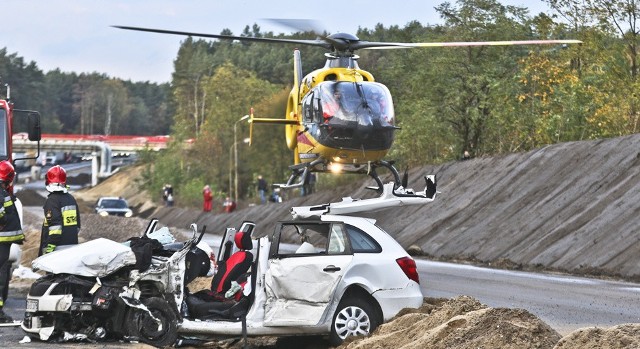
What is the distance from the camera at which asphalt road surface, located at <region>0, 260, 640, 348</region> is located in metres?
16.5

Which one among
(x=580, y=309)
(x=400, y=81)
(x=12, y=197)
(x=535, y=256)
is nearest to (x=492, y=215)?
(x=535, y=256)

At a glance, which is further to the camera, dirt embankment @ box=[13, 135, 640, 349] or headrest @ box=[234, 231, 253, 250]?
dirt embankment @ box=[13, 135, 640, 349]

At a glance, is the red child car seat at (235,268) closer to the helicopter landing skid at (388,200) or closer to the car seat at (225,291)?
the car seat at (225,291)

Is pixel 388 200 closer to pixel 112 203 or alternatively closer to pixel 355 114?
pixel 355 114

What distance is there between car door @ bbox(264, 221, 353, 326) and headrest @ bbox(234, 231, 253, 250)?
1.29 ft

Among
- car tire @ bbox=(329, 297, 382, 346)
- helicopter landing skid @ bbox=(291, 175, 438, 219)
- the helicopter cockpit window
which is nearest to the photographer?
car tire @ bbox=(329, 297, 382, 346)

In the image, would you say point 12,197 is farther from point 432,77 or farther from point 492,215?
point 432,77

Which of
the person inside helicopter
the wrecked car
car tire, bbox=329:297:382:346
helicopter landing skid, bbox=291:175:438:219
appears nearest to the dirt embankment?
car tire, bbox=329:297:382:346

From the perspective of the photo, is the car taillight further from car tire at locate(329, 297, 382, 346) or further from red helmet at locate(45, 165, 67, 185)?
red helmet at locate(45, 165, 67, 185)

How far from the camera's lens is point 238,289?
14156mm

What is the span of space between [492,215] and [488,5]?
2173 centimetres

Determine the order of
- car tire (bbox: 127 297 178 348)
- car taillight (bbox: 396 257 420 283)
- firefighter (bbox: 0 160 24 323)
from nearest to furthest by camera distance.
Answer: car tire (bbox: 127 297 178 348)
car taillight (bbox: 396 257 420 283)
firefighter (bbox: 0 160 24 323)

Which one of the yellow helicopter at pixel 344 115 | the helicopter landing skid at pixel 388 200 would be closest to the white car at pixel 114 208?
the yellow helicopter at pixel 344 115

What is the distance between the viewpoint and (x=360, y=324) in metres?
13.6
